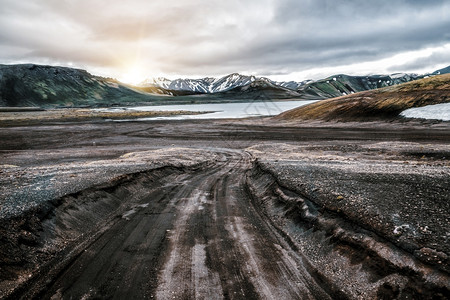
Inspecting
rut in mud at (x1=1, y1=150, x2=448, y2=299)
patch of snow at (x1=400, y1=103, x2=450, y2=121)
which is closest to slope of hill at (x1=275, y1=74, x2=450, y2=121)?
patch of snow at (x1=400, y1=103, x2=450, y2=121)

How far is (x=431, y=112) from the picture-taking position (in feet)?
145

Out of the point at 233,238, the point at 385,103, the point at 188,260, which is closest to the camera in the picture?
the point at 188,260

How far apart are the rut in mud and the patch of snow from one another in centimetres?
4420

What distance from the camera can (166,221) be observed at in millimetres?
9258

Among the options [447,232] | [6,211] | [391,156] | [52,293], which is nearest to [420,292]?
[447,232]

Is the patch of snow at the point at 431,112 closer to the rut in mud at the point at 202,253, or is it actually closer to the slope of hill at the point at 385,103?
the slope of hill at the point at 385,103

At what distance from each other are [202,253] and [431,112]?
51865 mm

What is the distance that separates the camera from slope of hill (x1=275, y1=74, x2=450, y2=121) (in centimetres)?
5016

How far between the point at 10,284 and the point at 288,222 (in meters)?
7.48

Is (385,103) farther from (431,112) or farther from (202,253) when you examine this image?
(202,253)

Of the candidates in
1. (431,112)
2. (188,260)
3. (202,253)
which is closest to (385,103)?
(431,112)

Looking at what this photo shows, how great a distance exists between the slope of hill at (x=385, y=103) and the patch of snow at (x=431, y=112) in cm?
198

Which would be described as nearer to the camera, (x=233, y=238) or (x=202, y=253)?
(x=202, y=253)

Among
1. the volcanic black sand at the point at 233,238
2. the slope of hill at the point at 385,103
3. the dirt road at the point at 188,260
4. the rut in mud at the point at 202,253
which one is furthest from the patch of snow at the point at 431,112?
the dirt road at the point at 188,260
